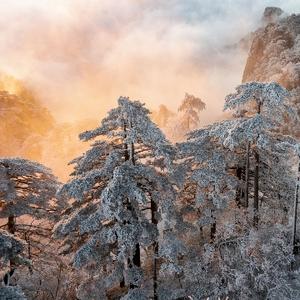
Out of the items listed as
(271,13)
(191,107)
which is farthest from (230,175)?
(271,13)

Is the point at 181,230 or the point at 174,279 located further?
the point at 174,279

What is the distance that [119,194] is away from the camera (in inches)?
617

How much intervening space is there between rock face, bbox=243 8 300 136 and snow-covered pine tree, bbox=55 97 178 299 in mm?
48889

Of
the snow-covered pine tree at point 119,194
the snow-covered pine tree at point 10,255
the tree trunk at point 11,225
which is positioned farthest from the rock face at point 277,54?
the snow-covered pine tree at point 10,255

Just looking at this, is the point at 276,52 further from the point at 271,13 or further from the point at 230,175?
the point at 230,175

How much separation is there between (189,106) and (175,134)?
289 inches

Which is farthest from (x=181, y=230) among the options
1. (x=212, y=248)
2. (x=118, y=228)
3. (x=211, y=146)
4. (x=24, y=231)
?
(x=24, y=231)

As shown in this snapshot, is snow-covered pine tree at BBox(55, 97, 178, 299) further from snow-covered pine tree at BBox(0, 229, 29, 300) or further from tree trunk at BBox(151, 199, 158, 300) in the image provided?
snow-covered pine tree at BBox(0, 229, 29, 300)

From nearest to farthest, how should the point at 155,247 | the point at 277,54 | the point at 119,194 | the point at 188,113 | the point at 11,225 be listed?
the point at 119,194 → the point at 155,247 → the point at 11,225 → the point at 188,113 → the point at 277,54

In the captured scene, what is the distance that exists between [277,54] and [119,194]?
211ft

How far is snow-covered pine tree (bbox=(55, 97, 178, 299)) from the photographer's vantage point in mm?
15781

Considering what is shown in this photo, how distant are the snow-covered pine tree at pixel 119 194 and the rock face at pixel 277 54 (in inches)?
1925

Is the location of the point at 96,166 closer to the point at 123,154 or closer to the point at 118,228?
the point at 123,154

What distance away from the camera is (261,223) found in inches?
955
